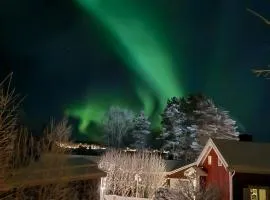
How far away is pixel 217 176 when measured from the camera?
27.4 meters

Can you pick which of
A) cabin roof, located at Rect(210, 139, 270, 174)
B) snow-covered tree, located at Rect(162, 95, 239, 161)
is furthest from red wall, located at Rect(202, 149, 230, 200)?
snow-covered tree, located at Rect(162, 95, 239, 161)

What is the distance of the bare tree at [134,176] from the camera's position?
38375 millimetres

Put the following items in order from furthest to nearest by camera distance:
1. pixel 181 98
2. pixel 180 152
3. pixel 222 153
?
pixel 181 98, pixel 180 152, pixel 222 153

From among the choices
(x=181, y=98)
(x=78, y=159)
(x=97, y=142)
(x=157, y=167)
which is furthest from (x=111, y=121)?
(x=78, y=159)

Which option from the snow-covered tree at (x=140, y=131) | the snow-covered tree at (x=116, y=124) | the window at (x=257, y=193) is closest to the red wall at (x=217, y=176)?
the window at (x=257, y=193)

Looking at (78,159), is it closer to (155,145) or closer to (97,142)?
(155,145)

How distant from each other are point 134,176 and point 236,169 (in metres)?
16.0

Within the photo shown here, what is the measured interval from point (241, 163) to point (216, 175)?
113 inches

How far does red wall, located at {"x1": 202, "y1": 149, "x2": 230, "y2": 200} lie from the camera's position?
25828mm

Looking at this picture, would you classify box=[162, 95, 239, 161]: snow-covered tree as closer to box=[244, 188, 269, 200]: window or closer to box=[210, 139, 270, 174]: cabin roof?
box=[210, 139, 270, 174]: cabin roof

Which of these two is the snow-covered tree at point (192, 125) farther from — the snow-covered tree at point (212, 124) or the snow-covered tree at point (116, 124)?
the snow-covered tree at point (116, 124)

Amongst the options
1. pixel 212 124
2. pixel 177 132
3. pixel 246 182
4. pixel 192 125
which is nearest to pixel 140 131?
pixel 177 132

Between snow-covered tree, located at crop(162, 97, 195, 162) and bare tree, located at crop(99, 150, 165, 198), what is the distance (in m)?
12.0

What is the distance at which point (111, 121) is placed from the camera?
225 ft
